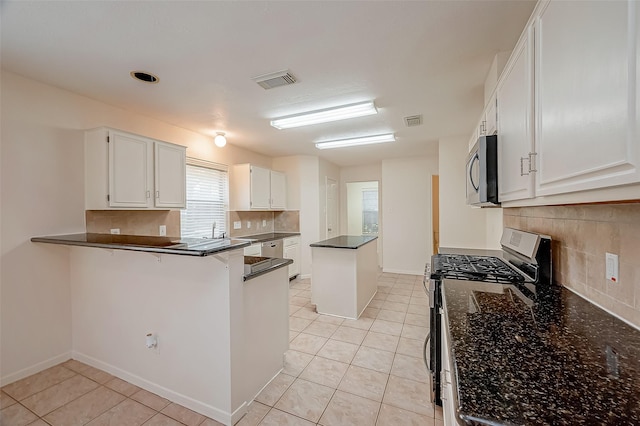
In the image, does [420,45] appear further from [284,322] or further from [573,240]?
[284,322]

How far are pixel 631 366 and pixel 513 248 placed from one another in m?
1.31

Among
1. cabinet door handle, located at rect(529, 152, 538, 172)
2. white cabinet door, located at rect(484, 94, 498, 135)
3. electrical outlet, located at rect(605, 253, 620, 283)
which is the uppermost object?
white cabinet door, located at rect(484, 94, 498, 135)

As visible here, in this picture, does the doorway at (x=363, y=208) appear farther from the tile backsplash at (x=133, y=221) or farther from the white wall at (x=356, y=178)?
the tile backsplash at (x=133, y=221)

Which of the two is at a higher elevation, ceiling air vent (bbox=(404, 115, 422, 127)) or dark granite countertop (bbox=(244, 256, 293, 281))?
ceiling air vent (bbox=(404, 115, 422, 127))

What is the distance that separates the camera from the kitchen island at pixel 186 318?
5.62 feet

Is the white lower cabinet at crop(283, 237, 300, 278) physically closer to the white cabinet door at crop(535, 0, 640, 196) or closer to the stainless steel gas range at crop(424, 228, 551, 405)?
the stainless steel gas range at crop(424, 228, 551, 405)

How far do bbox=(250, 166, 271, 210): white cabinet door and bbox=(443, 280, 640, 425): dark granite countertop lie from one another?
3.77 m

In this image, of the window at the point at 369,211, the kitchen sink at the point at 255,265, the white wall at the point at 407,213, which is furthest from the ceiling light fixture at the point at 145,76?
the window at the point at 369,211

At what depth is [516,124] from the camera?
1320mm

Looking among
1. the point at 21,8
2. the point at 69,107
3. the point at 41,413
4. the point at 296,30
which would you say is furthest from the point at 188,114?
the point at 41,413

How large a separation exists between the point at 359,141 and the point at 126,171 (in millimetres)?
3117

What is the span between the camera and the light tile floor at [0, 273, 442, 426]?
1762 mm

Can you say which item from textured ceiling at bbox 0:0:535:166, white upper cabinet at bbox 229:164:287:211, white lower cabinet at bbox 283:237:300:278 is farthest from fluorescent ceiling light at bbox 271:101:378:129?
white lower cabinet at bbox 283:237:300:278

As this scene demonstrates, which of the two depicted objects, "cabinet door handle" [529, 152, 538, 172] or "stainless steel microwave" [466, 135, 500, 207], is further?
"stainless steel microwave" [466, 135, 500, 207]
